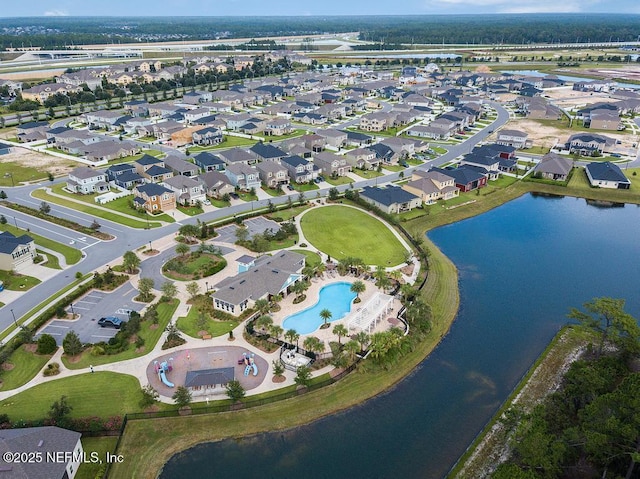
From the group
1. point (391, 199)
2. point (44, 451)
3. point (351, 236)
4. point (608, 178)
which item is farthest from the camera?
point (608, 178)

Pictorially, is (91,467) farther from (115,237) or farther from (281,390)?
(115,237)

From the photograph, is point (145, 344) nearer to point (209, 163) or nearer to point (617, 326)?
point (617, 326)

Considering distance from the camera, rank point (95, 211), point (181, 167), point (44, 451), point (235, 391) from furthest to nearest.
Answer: point (181, 167), point (95, 211), point (235, 391), point (44, 451)

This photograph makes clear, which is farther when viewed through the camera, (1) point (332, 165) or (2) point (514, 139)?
(2) point (514, 139)

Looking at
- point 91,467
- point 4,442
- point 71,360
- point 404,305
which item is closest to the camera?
point 4,442

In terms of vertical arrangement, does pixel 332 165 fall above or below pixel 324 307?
above

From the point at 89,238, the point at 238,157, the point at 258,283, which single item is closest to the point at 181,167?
the point at 238,157

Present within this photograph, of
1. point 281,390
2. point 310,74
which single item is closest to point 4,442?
point 281,390
